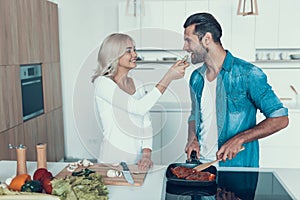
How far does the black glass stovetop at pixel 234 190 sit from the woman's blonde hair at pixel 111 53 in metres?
0.45

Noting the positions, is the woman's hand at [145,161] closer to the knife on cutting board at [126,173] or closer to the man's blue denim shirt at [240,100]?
the knife on cutting board at [126,173]

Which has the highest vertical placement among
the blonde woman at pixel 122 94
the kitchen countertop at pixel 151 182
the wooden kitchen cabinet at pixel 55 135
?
the blonde woman at pixel 122 94

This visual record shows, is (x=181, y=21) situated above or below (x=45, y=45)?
above

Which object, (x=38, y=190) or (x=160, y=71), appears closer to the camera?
(x=38, y=190)

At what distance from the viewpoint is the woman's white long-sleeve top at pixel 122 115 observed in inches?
48.6

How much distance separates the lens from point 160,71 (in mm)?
1274

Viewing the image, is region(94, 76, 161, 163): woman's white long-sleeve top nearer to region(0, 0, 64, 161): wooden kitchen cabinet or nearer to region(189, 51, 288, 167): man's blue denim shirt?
region(189, 51, 288, 167): man's blue denim shirt

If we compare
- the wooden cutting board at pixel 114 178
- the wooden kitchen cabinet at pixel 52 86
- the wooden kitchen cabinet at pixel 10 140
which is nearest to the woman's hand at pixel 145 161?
the wooden cutting board at pixel 114 178

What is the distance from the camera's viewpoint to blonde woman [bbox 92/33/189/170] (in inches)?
48.6

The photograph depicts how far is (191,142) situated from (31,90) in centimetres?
173

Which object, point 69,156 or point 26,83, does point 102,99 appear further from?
point 69,156

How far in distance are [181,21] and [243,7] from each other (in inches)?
20.4

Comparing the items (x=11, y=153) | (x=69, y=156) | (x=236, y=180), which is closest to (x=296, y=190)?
(x=236, y=180)

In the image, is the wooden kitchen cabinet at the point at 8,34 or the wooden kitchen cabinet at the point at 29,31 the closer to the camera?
the wooden kitchen cabinet at the point at 8,34
